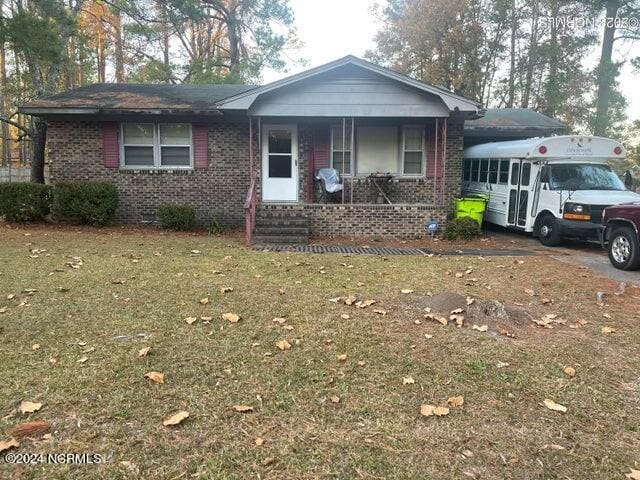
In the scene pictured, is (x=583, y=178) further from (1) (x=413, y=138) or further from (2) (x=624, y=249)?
(1) (x=413, y=138)

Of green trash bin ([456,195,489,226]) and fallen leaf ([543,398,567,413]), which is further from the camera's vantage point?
green trash bin ([456,195,489,226])

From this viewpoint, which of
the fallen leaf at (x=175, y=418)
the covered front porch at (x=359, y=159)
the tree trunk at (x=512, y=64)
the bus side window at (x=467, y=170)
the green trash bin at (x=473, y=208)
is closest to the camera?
the fallen leaf at (x=175, y=418)

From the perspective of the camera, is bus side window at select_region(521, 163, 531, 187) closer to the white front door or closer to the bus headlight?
the bus headlight

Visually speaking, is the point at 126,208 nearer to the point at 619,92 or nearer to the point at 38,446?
the point at 38,446

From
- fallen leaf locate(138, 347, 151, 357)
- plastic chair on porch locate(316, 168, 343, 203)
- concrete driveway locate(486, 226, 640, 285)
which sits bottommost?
fallen leaf locate(138, 347, 151, 357)

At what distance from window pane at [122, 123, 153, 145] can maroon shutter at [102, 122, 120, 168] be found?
0.27 m

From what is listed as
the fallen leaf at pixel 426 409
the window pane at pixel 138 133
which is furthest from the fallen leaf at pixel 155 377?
the window pane at pixel 138 133

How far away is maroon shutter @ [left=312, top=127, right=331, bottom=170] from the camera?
44.8 ft

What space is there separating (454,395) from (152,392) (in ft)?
7.28

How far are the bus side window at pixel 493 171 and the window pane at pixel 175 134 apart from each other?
28.0 feet

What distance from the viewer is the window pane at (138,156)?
13508 mm

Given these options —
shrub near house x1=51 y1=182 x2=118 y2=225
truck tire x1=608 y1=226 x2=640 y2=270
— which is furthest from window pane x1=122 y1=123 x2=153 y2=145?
truck tire x1=608 y1=226 x2=640 y2=270

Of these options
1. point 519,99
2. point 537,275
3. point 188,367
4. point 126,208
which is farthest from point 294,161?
point 519,99

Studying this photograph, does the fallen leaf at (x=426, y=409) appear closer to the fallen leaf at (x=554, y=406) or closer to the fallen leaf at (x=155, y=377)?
the fallen leaf at (x=554, y=406)
